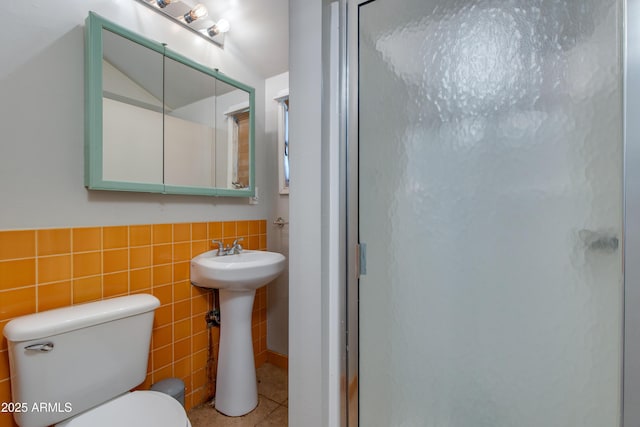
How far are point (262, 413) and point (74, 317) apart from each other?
1074mm

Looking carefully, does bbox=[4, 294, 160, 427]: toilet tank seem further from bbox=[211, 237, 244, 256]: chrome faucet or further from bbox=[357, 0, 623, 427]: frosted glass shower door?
bbox=[357, 0, 623, 427]: frosted glass shower door

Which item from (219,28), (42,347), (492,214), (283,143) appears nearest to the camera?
(492,214)

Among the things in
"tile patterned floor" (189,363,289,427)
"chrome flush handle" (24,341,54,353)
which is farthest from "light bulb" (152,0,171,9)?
"tile patterned floor" (189,363,289,427)

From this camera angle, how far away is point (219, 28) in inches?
64.1

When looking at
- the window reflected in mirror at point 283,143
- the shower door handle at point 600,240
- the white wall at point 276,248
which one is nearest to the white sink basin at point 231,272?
the white wall at point 276,248

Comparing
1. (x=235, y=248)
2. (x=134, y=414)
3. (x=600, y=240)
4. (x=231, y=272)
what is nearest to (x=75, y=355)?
(x=134, y=414)

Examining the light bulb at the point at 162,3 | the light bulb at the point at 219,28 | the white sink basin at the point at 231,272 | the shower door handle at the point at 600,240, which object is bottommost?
the white sink basin at the point at 231,272

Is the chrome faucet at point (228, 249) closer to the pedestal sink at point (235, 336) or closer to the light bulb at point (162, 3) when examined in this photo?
the pedestal sink at point (235, 336)

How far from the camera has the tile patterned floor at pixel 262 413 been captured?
1477mm

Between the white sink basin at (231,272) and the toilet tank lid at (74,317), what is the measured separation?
0.92 feet

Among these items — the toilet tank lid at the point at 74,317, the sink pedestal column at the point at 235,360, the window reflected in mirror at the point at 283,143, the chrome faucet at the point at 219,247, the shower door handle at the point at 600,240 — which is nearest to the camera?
the shower door handle at the point at 600,240

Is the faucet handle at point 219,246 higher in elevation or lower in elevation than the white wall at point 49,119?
lower

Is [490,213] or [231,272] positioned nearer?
[490,213]

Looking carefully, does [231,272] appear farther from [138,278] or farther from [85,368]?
[85,368]
